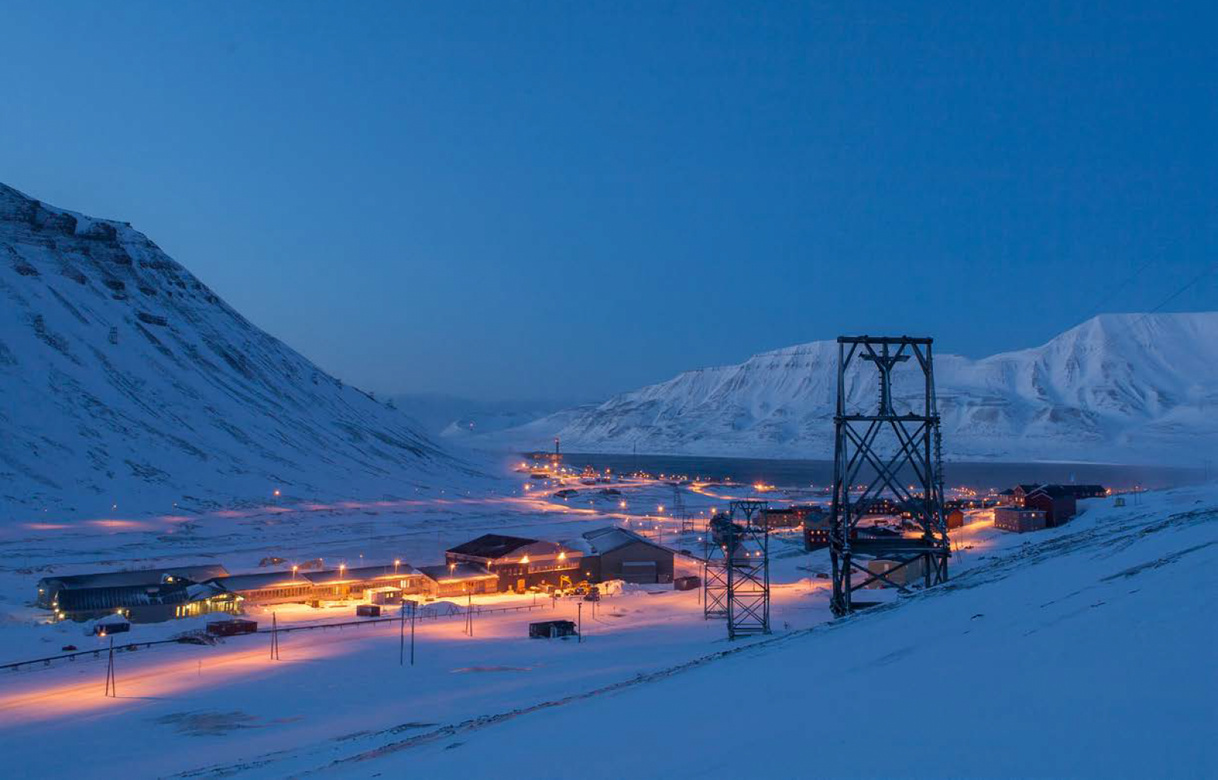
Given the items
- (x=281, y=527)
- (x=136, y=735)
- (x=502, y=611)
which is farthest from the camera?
(x=281, y=527)

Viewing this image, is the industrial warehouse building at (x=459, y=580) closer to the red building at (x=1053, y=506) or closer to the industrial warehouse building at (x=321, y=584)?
the industrial warehouse building at (x=321, y=584)

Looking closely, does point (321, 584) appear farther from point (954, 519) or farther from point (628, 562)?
point (954, 519)

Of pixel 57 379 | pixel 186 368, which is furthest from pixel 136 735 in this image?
pixel 186 368

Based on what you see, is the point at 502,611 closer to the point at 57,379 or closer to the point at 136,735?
the point at 136,735

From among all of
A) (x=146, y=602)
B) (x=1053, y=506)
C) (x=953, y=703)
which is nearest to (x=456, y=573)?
(x=146, y=602)

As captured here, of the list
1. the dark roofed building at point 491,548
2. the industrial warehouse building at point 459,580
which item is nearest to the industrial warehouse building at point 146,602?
the industrial warehouse building at point 459,580

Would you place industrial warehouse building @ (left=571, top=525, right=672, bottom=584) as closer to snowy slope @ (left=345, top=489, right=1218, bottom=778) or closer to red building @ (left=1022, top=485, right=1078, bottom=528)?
red building @ (left=1022, top=485, right=1078, bottom=528)

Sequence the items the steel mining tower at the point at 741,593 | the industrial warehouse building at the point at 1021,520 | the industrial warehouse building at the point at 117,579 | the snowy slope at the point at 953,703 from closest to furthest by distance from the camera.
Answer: the snowy slope at the point at 953,703 < the steel mining tower at the point at 741,593 < the industrial warehouse building at the point at 117,579 < the industrial warehouse building at the point at 1021,520
